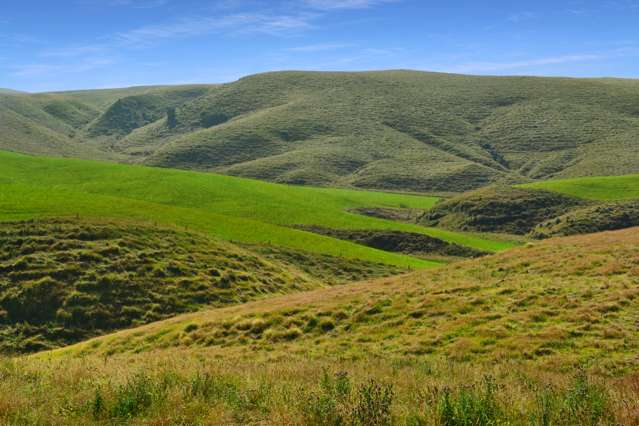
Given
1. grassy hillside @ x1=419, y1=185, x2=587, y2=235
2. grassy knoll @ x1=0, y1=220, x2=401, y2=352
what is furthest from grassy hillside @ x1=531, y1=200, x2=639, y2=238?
grassy knoll @ x1=0, y1=220, x2=401, y2=352

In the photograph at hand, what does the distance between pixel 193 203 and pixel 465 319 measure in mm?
58577

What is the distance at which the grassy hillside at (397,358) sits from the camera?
7.99m

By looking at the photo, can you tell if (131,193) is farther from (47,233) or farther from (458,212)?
(458,212)

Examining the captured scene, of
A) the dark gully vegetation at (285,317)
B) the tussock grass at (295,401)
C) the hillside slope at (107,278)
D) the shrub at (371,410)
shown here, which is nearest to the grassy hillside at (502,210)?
the dark gully vegetation at (285,317)

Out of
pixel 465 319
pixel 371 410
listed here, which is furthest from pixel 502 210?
pixel 371 410

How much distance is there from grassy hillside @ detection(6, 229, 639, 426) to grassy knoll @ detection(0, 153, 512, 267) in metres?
26.1

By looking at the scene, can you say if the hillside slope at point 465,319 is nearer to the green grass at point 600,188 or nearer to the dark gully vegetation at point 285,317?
the dark gully vegetation at point 285,317

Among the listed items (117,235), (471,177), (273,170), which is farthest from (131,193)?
(471,177)

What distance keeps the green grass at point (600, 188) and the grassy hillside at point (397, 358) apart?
82372 millimetres

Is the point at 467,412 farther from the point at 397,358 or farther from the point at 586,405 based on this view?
the point at 397,358

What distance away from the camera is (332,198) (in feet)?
342

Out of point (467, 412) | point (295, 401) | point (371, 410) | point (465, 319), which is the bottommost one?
point (465, 319)

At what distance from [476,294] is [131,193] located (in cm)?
6189

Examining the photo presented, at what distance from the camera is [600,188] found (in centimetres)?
11356
